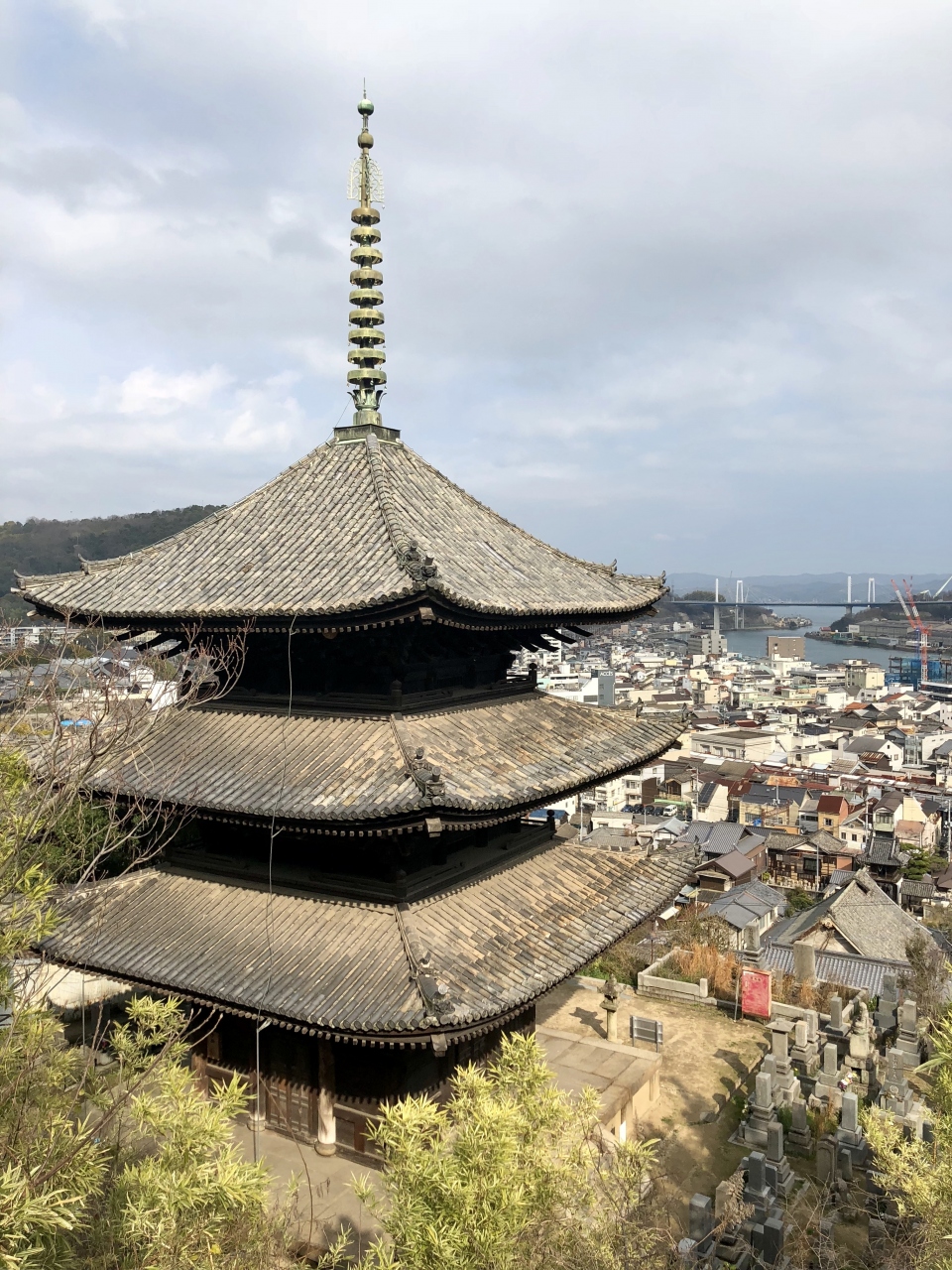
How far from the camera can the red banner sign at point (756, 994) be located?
87.9 feet

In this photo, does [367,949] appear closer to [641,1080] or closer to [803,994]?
[641,1080]

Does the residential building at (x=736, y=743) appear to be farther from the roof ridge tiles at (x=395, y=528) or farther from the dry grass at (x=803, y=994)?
the roof ridge tiles at (x=395, y=528)

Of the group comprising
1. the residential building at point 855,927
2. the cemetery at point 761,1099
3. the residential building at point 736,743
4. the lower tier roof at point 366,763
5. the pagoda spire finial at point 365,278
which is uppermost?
the pagoda spire finial at point 365,278

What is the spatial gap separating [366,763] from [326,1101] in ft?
19.3

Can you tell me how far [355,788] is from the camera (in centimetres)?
1338

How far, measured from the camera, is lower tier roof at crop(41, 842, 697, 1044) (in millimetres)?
12344

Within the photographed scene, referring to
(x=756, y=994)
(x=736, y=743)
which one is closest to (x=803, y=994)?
(x=756, y=994)

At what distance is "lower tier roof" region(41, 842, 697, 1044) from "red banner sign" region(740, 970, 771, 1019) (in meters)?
11.5

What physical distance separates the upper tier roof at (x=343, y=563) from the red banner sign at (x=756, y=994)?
45.9 feet

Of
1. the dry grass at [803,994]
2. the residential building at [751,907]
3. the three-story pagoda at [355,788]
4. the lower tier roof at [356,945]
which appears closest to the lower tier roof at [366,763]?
the three-story pagoda at [355,788]

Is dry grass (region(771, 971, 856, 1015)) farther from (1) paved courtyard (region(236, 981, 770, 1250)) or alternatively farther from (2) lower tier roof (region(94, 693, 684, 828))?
(2) lower tier roof (region(94, 693, 684, 828))

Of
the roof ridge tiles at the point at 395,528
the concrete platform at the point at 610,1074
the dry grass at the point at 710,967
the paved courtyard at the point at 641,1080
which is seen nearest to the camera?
the roof ridge tiles at the point at 395,528

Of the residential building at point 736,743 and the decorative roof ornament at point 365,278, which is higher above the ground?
the decorative roof ornament at point 365,278

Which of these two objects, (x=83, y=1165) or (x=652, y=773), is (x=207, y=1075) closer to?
(x=83, y=1165)
